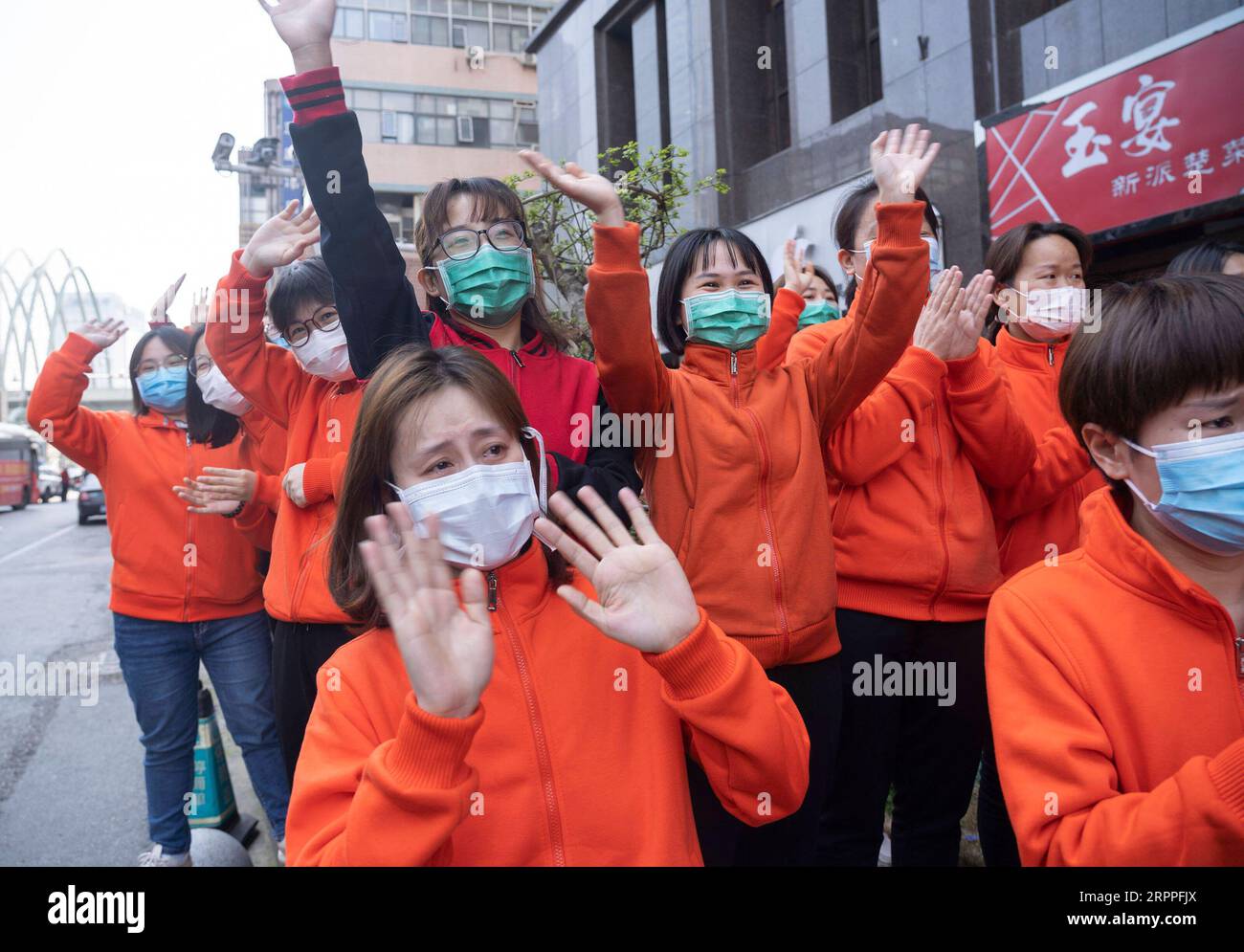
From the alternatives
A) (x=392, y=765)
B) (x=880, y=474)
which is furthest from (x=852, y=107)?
(x=392, y=765)

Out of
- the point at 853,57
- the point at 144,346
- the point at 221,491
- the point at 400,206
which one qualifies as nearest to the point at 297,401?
the point at 221,491

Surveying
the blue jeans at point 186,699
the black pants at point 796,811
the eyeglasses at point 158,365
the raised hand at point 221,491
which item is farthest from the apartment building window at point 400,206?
the black pants at point 796,811

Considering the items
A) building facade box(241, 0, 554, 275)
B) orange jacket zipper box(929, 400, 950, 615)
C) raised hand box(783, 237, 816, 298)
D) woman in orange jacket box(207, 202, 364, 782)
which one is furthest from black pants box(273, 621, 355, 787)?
building facade box(241, 0, 554, 275)

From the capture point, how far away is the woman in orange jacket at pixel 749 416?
88.2 inches

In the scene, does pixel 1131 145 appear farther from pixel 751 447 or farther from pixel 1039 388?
pixel 751 447

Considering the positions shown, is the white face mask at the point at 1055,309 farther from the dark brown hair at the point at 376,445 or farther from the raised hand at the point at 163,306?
the raised hand at the point at 163,306

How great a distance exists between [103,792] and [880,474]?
4110mm

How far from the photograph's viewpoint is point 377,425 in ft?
5.53

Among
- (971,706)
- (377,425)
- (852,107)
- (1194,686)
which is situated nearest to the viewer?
(1194,686)

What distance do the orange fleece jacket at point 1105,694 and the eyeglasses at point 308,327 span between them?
203cm

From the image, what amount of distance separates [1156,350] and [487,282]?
1.46 m

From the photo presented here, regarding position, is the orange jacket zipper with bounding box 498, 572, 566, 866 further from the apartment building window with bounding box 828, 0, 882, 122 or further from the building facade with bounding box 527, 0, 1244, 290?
the apartment building window with bounding box 828, 0, 882, 122

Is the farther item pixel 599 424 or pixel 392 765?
pixel 599 424
